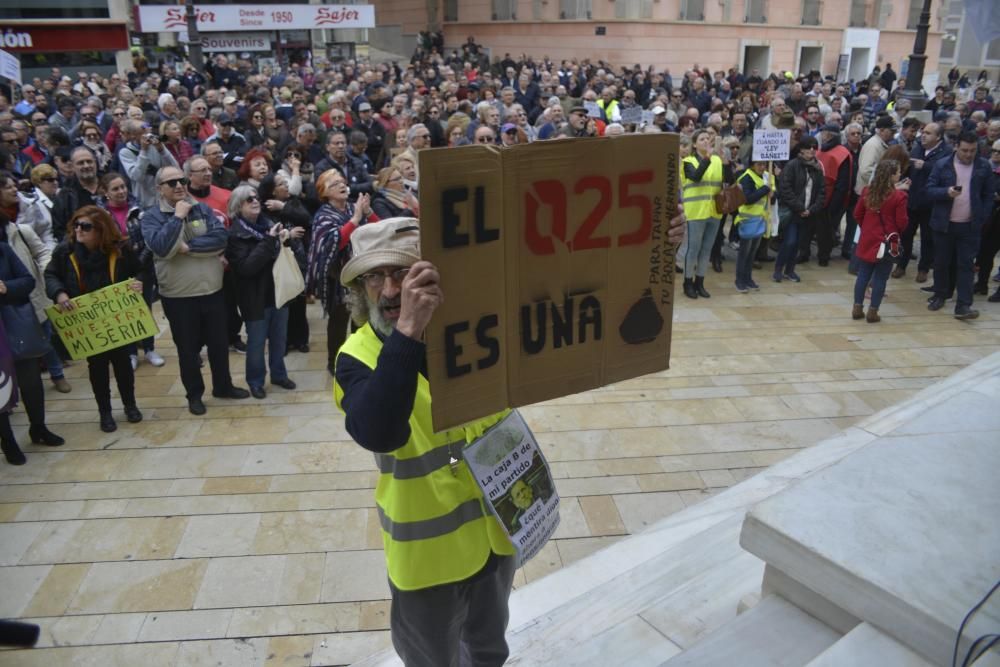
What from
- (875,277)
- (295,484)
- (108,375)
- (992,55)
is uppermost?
(992,55)

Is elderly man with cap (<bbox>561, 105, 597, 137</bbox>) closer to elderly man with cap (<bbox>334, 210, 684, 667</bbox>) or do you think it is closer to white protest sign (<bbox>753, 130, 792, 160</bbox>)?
white protest sign (<bbox>753, 130, 792, 160</bbox>)

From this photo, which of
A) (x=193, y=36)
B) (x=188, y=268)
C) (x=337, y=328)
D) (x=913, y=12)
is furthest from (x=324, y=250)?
(x=913, y=12)

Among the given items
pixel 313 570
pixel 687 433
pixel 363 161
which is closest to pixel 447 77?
pixel 363 161

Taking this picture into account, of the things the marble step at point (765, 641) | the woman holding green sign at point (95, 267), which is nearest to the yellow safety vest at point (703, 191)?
the woman holding green sign at point (95, 267)

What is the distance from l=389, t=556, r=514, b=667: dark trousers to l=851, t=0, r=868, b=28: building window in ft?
127

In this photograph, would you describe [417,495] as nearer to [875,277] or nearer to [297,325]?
[297,325]

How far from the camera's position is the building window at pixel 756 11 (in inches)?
1249

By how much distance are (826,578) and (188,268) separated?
478 centimetres

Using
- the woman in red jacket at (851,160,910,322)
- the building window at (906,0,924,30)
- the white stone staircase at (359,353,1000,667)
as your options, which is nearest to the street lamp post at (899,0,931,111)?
the woman in red jacket at (851,160,910,322)

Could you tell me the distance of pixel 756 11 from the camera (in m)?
31.9

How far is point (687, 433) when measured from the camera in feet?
19.0

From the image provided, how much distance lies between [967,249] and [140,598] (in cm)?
849

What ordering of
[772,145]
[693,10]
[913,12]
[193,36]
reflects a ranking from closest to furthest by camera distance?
[772,145] < [193,36] < [693,10] < [913,12]

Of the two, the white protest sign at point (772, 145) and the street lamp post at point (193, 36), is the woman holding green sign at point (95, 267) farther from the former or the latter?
the street lamp post at point (193, 36)
